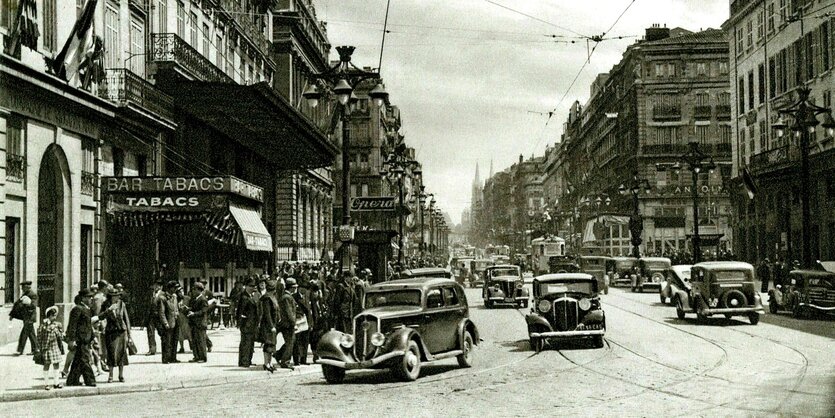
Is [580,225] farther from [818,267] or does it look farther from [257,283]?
[257,283]

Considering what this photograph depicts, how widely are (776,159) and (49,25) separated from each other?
36882 mm

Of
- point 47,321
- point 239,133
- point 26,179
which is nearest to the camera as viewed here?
point 47,321

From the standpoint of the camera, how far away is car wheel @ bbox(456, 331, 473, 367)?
15.6 m

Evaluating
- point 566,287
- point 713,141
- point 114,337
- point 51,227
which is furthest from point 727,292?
point 713,141

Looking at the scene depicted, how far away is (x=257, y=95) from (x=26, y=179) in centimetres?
835

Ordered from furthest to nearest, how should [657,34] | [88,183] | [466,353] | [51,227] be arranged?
[657,34] → [88,183] → [51,227] → [466,353]

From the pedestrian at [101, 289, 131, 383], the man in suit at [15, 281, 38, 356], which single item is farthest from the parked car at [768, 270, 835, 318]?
the man in suit at [15, 281, 38, 356]

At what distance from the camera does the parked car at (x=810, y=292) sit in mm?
25000

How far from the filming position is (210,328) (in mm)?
25828

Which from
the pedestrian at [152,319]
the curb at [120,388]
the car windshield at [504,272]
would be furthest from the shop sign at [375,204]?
the curb at [120,388]

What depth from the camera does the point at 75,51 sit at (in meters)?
21.1

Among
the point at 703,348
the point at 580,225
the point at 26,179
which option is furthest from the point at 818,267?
the point at 580,225

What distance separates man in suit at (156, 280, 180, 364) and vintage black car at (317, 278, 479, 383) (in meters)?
4.12

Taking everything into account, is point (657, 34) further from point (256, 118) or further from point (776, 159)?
point (256, 118)
